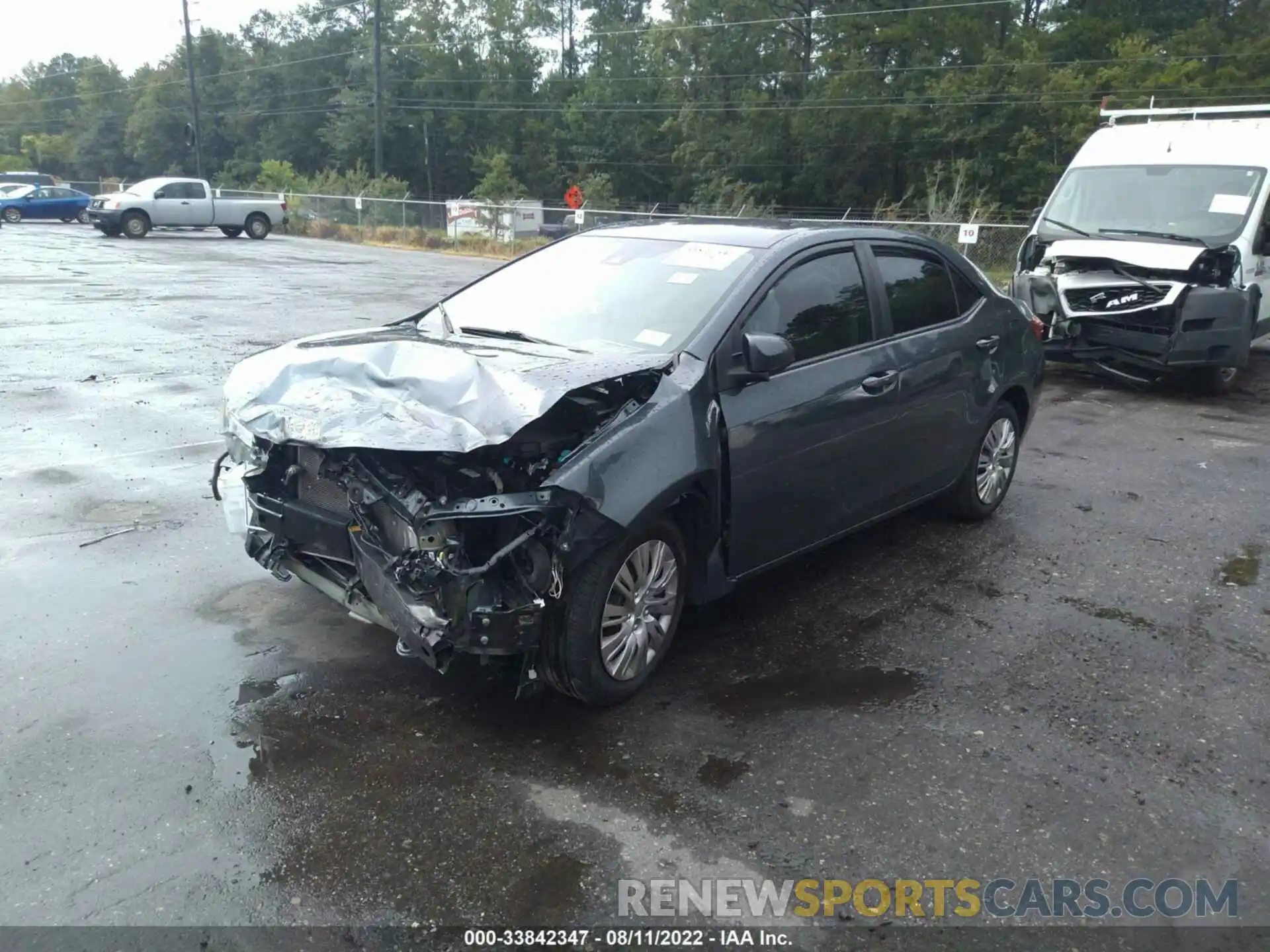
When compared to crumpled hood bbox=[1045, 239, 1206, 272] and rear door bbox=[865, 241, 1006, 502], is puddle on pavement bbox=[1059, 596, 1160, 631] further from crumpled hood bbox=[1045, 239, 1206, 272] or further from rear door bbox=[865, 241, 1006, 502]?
crumpled hood bbox=[1045, 239, 1206, 272]

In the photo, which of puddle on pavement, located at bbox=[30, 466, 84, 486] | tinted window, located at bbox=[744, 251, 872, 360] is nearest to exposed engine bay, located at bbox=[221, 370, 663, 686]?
tinted window, located at bbox=[744, 251, 872, 360]

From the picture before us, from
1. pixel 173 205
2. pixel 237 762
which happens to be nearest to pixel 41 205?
pixel 173 205

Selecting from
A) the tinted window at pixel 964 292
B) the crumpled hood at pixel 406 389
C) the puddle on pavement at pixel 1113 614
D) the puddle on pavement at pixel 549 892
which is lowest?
the puddle on pavement at pixel 549 892

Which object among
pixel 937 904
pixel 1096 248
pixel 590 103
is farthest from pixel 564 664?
pixel 590 103

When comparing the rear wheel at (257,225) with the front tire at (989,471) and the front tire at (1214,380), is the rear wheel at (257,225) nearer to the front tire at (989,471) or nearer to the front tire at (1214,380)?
the front tire at (1214,380)

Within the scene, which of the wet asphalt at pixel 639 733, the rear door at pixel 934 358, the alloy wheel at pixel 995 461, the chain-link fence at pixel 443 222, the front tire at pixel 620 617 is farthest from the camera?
the chain-link fence at pixel 443 222

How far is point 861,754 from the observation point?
3.68 m

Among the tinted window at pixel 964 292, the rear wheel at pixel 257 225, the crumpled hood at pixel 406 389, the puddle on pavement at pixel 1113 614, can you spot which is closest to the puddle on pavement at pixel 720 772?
the crumpled hood at pixel 406 389

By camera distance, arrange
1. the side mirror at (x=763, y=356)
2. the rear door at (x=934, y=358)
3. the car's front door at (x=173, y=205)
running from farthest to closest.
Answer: the car's front door at (x=173, y=205) < the rear door at (x=934, y=358) < the side mirror at (x=763, y=356)

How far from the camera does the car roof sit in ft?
15.9

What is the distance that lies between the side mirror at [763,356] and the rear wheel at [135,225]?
31362mm

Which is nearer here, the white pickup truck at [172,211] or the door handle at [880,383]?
the door handle at [880,383]

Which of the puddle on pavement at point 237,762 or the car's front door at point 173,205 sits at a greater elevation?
the car's front door at point 173,205

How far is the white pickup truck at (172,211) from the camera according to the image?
3038cm
